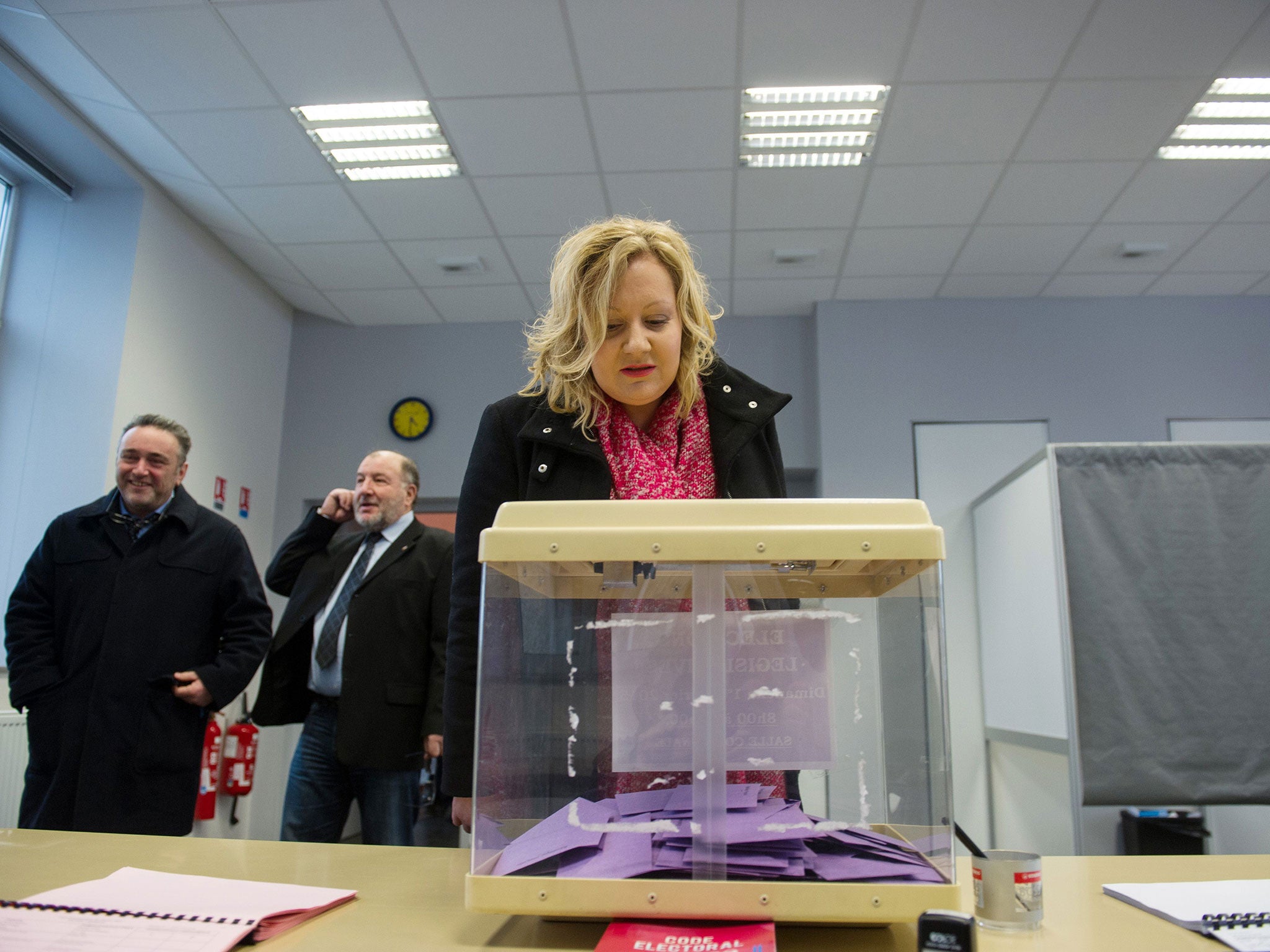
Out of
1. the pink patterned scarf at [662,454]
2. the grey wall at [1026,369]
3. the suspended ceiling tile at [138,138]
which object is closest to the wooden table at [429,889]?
the pink patterned scarf at [662,454]

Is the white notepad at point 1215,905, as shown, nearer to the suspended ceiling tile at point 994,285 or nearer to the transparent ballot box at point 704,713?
the transparent ballot box at point 704,713

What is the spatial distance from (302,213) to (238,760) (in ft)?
7.72

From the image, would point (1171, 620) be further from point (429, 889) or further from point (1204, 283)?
point (429, 889)

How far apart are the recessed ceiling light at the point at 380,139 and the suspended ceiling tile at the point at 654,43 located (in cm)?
68

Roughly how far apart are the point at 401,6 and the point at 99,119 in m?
1.33

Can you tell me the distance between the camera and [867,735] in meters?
0.63

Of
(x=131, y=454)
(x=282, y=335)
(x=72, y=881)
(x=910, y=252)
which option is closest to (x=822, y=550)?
(x=72, y=881)

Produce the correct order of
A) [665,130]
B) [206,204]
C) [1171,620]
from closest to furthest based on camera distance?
1. [1171,620]
2. [665,130]
3. [206,204]

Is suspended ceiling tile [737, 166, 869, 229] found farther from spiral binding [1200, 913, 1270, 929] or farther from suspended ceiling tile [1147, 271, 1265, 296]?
spiral binding [1200, 913, 1270, 929]

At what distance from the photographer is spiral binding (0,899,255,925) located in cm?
59

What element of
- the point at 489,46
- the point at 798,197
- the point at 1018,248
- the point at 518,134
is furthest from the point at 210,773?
the point at 1018,248

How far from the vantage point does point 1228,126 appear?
3.22 metres

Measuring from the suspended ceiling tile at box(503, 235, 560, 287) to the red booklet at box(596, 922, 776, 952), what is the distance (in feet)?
11.5

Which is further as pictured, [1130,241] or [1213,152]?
[1130,241]
